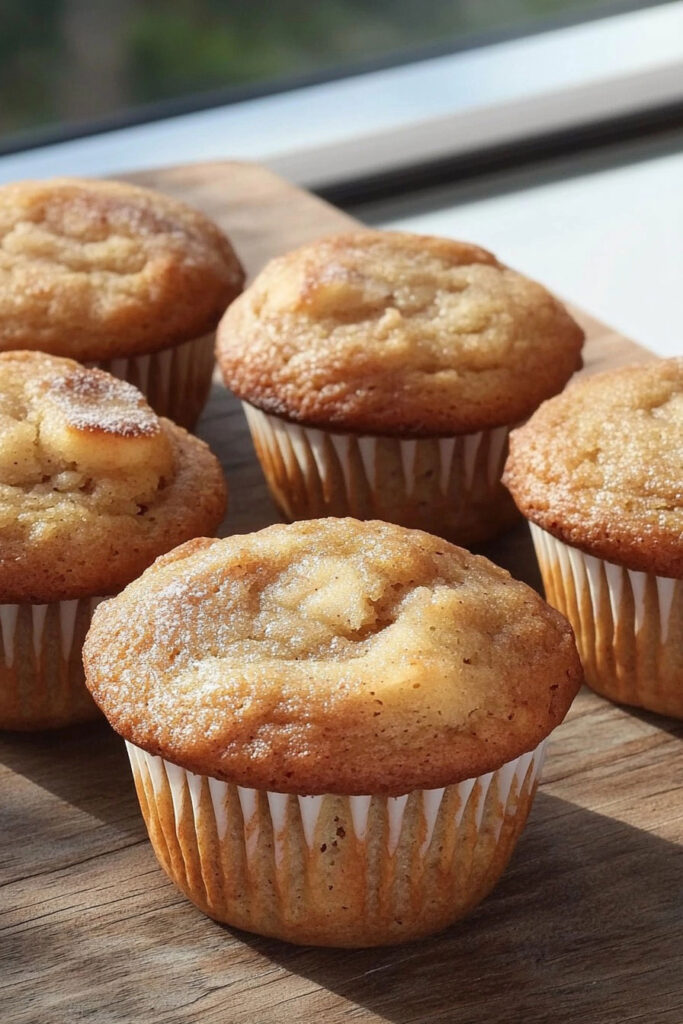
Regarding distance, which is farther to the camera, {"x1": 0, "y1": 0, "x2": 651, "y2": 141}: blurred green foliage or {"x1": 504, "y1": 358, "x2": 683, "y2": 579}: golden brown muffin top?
{"x1": 0, "y1": 0, "x2": 651, "y2": 141}: blurred green foliage

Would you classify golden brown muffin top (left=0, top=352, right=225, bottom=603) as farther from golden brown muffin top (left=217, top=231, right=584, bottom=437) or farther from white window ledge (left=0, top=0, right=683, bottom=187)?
white window ledge (left=0, top=0, right=683, bottom=187)

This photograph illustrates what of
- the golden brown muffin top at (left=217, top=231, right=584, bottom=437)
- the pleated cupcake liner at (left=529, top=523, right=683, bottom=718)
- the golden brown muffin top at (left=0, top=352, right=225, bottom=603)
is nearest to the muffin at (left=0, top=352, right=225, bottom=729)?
the golden brown muffin top at (left=0, top=352, right=225, bottom=603)

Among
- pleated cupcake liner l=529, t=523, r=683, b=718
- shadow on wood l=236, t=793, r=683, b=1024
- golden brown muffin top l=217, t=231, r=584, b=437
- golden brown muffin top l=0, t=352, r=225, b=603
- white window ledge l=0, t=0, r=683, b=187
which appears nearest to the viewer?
shadow on wood l=236, t=793, r=683, b=1024

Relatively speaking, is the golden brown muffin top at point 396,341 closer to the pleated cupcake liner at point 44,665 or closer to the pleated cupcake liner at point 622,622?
the pleated cupcake liner at point 622,622

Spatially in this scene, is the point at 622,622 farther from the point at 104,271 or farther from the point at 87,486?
the point at 104,271

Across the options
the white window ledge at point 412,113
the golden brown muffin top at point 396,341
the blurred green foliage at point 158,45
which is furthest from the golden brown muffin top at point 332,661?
the blurred green foliage at point 158,45

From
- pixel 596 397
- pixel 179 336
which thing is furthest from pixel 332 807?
pixel 179 336

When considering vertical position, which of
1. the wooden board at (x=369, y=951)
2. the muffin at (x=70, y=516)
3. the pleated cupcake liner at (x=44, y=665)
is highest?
the muffin at (x=70, y=516)
